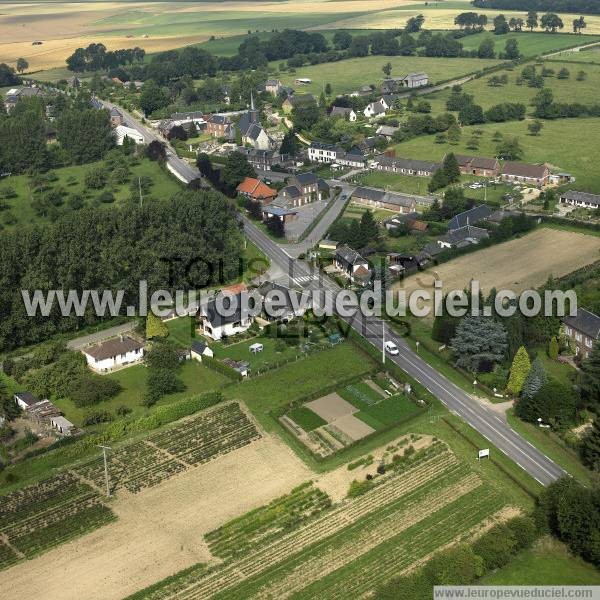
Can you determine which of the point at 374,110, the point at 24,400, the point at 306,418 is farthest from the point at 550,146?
the point at 24,400

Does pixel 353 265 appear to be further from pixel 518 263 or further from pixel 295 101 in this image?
pixel 295 101

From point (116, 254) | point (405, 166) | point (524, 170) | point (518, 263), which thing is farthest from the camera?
point (405, 166)

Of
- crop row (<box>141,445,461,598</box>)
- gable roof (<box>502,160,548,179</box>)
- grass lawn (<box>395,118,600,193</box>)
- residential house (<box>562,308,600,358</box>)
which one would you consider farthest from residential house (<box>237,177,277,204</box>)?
crop row (<box>141,445,461,598</box>)

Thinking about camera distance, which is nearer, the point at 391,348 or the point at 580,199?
the point at 391,348

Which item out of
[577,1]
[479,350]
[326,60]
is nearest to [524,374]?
[479,350]

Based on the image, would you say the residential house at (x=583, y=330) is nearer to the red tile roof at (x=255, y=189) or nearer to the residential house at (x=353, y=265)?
the residential house at (x=353, y=265)
